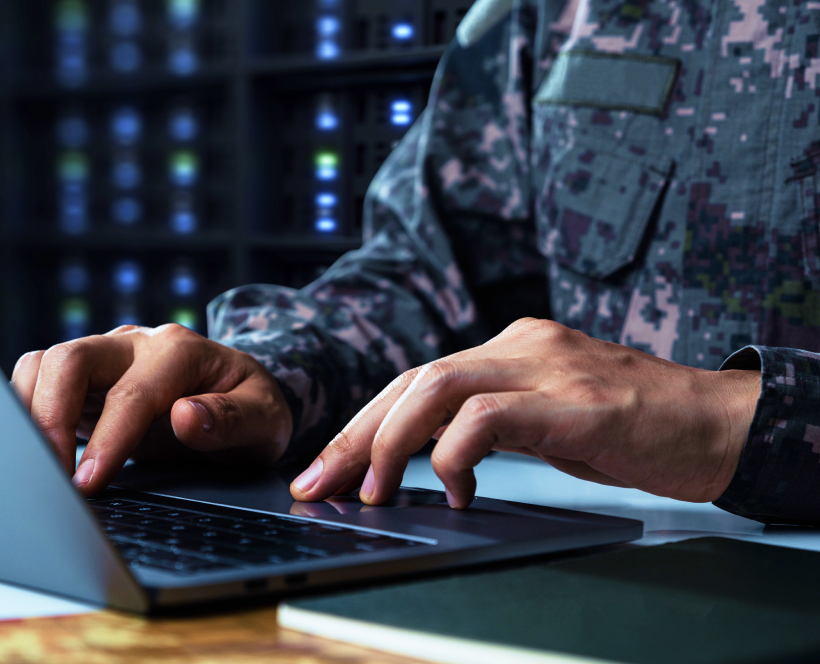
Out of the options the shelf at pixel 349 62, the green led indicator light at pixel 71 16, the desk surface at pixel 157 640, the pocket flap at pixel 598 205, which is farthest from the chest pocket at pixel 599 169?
the green led indicator light at pixel 71 16

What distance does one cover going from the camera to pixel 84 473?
0.51m

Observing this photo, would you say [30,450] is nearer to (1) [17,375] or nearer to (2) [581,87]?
(1) [17,375]

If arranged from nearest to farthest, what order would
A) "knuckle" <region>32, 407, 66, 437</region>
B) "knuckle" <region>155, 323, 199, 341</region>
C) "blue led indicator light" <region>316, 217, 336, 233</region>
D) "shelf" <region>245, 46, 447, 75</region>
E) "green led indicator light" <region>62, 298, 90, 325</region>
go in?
"knuckle" <region>32, 407, 66, 437</region>
"knuckle" <region>155, 323, 199, 341</region>
"shelf" <region>245, 46, 447, 75</region>
"blue led indicator light" <region>316, 217, 336, 233</region>
"green led indicator light" <region>62, 298, 90, 325</region>

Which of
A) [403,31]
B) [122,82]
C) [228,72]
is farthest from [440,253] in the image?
[122,82]

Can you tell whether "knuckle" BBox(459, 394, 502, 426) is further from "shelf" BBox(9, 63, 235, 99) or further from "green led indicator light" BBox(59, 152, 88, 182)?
"green led indicator light" BBox(59, 152, 88, 182)

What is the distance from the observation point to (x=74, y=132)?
8.70 ft

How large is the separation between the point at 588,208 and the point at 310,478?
559 mm

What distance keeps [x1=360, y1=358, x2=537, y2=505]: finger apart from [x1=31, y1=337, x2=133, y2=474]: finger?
0.20 m

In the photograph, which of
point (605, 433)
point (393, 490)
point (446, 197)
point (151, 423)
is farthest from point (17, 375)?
point (446, 197)

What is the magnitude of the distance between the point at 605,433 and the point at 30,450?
295mm

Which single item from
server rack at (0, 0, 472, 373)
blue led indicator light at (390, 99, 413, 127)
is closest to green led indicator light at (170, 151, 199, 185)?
server rack at (0, 0, 472, 373)

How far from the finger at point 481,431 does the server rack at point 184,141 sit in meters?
1.42

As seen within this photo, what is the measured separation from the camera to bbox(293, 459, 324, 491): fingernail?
1.61 ft

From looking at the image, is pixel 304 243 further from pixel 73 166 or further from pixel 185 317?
pixel 73 166
